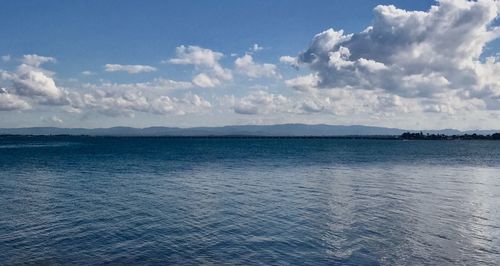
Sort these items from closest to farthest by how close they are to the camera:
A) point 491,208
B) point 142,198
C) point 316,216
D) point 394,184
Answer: point 316,216 → point 491,208 → point 142,198 → point 394,184

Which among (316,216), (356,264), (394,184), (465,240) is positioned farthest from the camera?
(394,184)

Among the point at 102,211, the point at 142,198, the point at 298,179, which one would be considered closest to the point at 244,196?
the point at 142,198

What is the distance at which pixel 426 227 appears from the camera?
31.3 meters

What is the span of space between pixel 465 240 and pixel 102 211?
26724 mm

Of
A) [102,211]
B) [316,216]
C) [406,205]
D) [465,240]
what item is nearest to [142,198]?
[102,211]

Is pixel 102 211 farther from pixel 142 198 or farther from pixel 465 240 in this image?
pixel 465 240

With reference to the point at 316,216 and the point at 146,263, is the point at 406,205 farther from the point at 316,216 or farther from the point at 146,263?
the point at 146,263

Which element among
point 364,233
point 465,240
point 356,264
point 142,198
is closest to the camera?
point 356,264

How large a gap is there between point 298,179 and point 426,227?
32035 millimetres

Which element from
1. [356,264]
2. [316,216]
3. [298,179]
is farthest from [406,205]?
[298,179]

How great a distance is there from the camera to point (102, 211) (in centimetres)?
3728

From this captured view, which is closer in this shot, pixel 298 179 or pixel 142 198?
pixel 142 198

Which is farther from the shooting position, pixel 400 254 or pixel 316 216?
pixel 316 216

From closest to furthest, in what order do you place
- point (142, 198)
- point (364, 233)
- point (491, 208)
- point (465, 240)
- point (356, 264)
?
point (356, 264) < point (465, 240) < point (364, 233) < point (491, 208) < point (142, 198)
